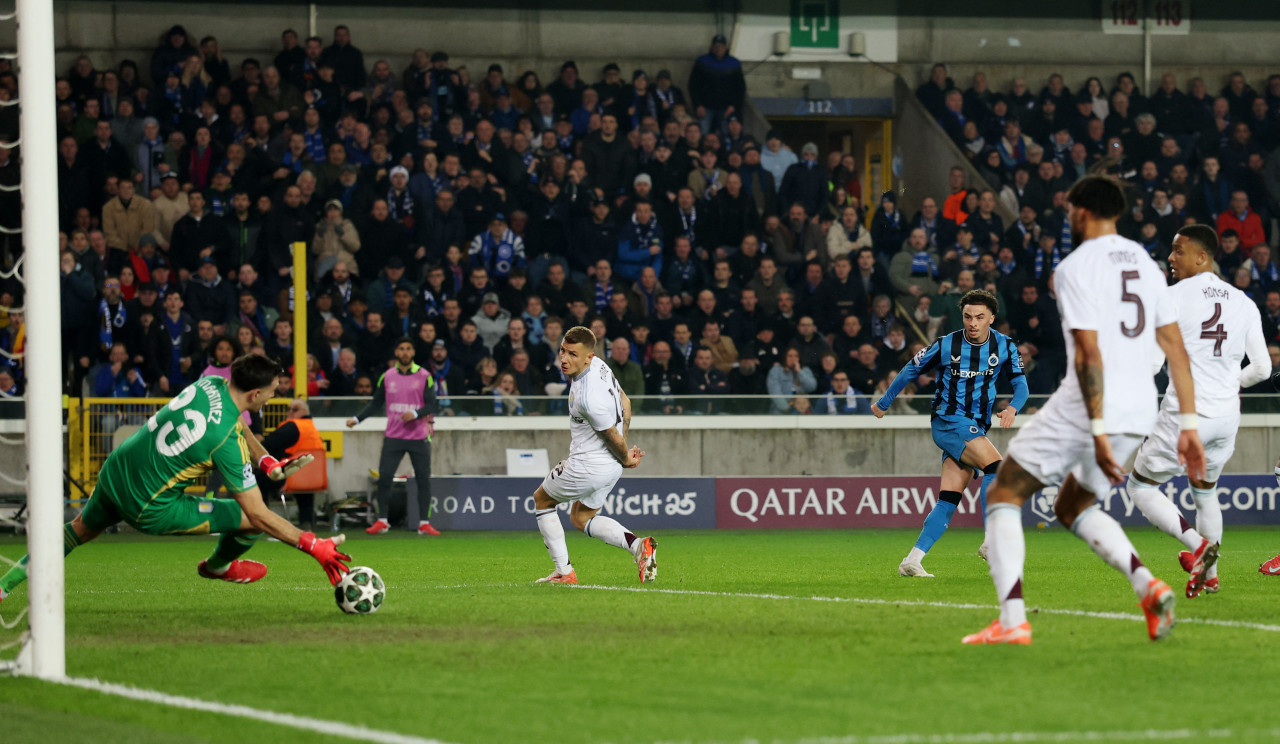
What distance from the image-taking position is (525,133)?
72.9 ft

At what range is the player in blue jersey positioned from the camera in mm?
11570

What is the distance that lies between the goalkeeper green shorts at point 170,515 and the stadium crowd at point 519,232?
32.9 ft

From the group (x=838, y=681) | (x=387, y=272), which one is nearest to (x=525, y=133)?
(x=387, y=272)

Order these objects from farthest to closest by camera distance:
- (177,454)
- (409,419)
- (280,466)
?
(409,419), (280,466), (177,454)

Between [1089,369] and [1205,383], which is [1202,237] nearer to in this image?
[1205,383]

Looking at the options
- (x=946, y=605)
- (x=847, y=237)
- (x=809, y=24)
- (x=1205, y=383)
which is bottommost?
(x=946, y=605)

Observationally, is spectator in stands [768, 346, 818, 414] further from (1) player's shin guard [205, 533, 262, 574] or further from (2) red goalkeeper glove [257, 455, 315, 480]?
(2) red goalkeeper glove [257, 455, 315, 480]

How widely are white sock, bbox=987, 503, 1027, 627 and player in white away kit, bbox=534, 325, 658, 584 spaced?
3907 mm

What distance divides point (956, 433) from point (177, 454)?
→ 221 inches

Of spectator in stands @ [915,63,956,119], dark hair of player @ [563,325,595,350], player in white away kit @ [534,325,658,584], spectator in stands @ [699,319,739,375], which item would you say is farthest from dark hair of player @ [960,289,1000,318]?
spectator in stands @ [915,63,956,119]

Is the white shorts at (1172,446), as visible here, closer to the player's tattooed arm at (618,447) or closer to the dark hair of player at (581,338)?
the player's tattooed arm at (618,447)

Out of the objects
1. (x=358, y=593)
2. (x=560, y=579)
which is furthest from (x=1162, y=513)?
(x=358, y=593)

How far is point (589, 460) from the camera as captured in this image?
36.0 feet

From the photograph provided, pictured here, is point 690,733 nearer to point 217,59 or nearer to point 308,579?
point 308,579
